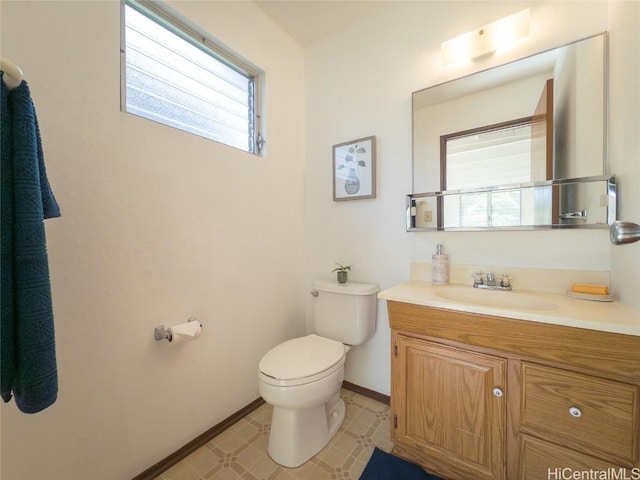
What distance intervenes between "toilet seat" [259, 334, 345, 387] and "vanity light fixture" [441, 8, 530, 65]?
172 centimetres

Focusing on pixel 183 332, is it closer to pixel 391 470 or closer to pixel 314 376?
pixel 314 376

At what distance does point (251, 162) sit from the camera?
161 centimetres

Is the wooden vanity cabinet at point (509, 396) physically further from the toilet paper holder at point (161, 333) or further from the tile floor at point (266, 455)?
the toilet paper holder at point (161, 333)

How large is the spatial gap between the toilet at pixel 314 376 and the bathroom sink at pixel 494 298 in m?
0.44

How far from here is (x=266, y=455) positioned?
127cm

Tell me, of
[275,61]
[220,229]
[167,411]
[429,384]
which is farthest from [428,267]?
[275,61]

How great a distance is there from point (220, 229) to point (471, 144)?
1.46 meters

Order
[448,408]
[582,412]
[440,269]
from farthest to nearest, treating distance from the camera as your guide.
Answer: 1. [440,269]
2. [448,408]
3. [582,412]

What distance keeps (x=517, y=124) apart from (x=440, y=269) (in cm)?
82

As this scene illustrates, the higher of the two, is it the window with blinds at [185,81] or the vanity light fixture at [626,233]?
the window with blinds at [185,81]

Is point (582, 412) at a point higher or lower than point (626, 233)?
lower

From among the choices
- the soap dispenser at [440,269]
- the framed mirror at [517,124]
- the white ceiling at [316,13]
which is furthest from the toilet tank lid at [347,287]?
the white ceiling at [316,13]

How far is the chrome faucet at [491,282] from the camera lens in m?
1.25

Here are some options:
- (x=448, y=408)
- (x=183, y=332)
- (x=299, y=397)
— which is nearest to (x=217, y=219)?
(x=183, y=332)
